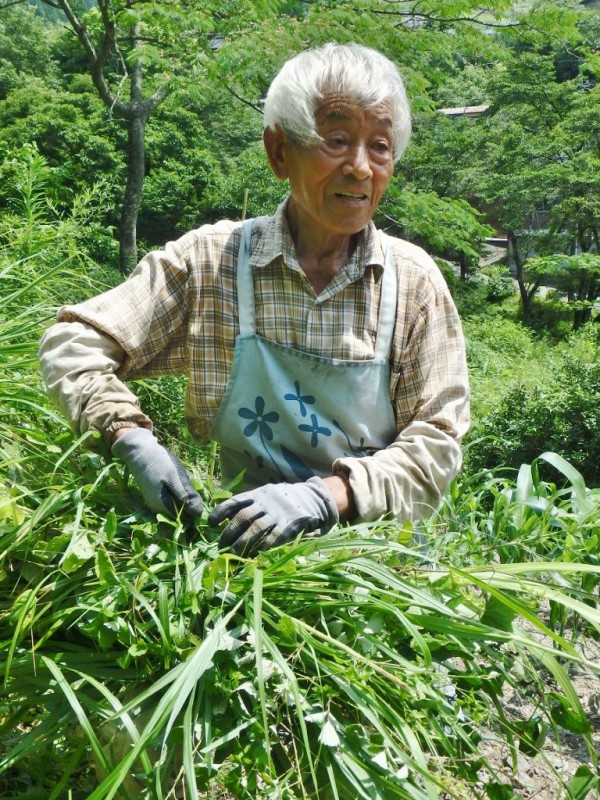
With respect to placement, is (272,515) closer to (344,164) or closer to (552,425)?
(344,164)

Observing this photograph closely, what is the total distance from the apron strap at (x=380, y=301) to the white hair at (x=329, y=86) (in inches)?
11.6

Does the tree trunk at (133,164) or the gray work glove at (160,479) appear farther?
the tree trunk at (133,164)

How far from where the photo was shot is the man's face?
5.91 ft

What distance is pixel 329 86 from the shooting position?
179 centimetres

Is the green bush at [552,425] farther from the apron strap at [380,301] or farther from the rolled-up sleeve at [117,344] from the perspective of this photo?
the rolled-up sleeve at [117,344]

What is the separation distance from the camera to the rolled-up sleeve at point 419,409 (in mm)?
1668

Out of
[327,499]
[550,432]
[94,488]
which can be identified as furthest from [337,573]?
[550,432]

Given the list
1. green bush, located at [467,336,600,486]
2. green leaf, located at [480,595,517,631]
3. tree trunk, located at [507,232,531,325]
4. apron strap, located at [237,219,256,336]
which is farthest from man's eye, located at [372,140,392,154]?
tree trunk, located at [507,232,531,325]

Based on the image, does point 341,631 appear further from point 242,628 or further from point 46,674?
point 46,674

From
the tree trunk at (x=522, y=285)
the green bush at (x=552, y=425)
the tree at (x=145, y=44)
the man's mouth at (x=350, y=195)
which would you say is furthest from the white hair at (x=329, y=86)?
the tree trunk at (x=522, y=285)

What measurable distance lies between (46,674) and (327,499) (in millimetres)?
580

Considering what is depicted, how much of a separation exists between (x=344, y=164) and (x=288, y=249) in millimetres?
249

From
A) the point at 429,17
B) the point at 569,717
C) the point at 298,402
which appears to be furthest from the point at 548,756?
the point at 429,17

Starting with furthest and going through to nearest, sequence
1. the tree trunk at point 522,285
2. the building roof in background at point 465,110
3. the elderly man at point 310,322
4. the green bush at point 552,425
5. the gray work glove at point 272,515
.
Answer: the building roof in background at point 465,110 < the tree trunk at point 522,285 < the green bush at point 552,425 < the elderly man at point 310,322 < the gray work glove at point 272,515
